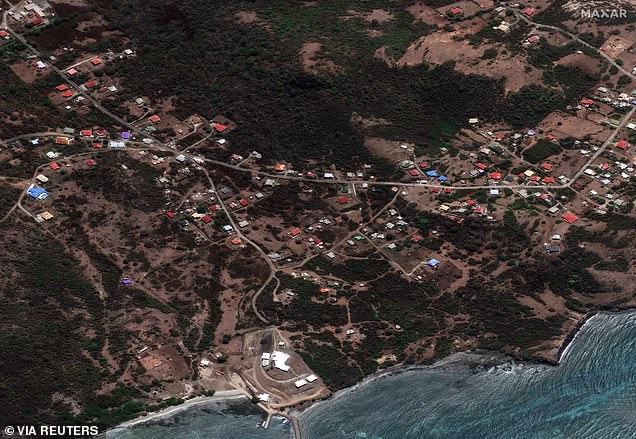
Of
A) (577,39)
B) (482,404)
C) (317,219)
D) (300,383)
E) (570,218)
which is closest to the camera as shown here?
(300,383)

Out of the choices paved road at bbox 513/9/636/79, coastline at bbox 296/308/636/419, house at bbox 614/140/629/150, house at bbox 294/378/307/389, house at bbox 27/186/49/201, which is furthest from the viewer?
paved road at bbox 513/9/636/79

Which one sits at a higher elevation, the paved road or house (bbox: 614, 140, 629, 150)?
Answer: the paved road

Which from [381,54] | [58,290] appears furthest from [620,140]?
[58,290]

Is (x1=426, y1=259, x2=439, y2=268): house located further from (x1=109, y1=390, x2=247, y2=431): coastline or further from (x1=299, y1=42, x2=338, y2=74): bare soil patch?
(x1=299, y1=42, x2=338, y2=74): bare soil patch

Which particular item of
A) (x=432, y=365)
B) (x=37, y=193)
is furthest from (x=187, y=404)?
(x=37, y=193)

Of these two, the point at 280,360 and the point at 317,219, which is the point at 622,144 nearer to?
the point at 317,219

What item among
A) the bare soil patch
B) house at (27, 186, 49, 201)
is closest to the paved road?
the bare soil patch

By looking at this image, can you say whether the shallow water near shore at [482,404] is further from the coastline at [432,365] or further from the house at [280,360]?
the house at [280,360]

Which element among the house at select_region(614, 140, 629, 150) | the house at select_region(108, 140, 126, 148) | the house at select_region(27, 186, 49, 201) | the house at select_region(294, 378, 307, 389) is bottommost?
the house at select_region(294, 378, 307, 389)
